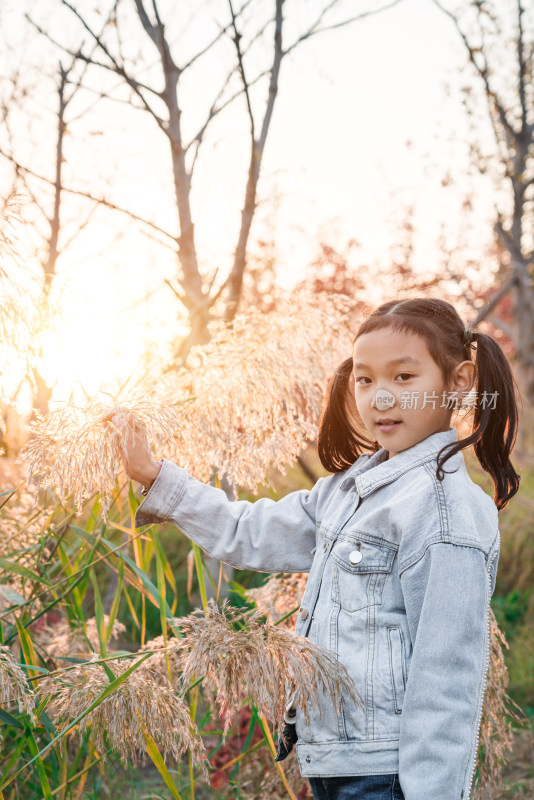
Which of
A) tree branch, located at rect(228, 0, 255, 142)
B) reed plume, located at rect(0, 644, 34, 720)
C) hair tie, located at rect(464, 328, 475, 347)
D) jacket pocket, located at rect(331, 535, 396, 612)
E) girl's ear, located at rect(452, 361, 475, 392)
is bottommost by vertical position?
reed plume, located at rect(0, 644, 34, 720)

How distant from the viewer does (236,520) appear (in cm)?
173

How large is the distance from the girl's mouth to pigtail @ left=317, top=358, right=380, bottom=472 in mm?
298

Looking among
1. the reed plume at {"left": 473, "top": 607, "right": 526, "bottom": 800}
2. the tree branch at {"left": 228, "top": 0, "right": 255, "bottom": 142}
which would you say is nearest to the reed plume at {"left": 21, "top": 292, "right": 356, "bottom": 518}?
the reed plume at {"left": 473, "top": 607, "right": 526, "bottom": 800}

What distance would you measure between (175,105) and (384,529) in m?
2.18

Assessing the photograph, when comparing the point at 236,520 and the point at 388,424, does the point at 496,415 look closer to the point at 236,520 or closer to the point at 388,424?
the point at 388,424

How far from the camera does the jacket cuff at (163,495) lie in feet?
5.38

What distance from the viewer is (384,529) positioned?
1.46 meters

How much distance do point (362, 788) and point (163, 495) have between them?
72 centimetres

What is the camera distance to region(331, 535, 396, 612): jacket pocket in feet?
4.68

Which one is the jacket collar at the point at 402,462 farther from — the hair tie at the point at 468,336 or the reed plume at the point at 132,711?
the reed plume at the point at 132,711

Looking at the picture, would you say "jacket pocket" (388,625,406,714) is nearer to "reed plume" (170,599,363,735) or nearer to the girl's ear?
"reed plume" (170,599,363,735)

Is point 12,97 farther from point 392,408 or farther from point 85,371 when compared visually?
point 392,408

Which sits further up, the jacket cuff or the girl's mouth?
the girl's mouth

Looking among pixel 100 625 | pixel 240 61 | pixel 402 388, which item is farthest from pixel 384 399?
pixel 240 61
